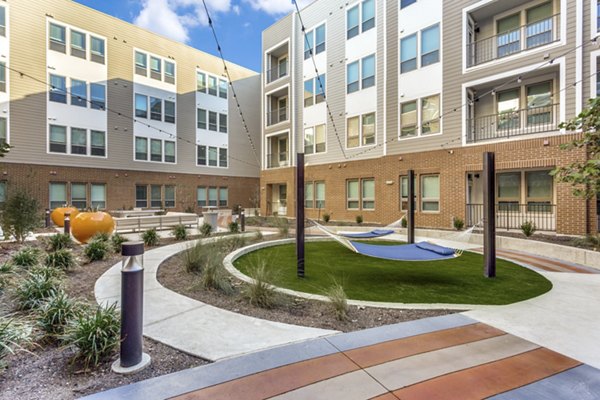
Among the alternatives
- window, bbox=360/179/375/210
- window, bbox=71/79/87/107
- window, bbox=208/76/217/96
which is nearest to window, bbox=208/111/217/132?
window, bbox=208/76/217/96

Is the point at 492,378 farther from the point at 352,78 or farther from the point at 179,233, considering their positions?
the point at 352,78

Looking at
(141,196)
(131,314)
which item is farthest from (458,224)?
(141,196)

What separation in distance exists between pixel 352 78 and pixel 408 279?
540 inches

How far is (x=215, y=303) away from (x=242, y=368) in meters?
1.78

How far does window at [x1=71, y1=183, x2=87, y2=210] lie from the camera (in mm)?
18875

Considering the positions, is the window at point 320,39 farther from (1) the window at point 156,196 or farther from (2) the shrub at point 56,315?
(2) the shrub at point 56,315

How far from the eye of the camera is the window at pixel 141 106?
21250mm

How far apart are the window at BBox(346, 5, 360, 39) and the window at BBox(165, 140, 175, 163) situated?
14027mm

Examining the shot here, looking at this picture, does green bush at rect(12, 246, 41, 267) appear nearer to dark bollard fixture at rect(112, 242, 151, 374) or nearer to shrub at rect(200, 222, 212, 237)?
dark bollard fixture at rect(112, 242, 151, 374)

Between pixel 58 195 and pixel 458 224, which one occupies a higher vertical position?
pixel 58 195

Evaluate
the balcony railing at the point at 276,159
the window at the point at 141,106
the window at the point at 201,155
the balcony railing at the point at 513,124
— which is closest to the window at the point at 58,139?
the window at the point at 141,106

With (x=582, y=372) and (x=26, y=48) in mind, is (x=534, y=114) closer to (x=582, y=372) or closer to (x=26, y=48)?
(x=582, y=372)

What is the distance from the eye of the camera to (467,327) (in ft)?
10.8

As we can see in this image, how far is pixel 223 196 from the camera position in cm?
2594
